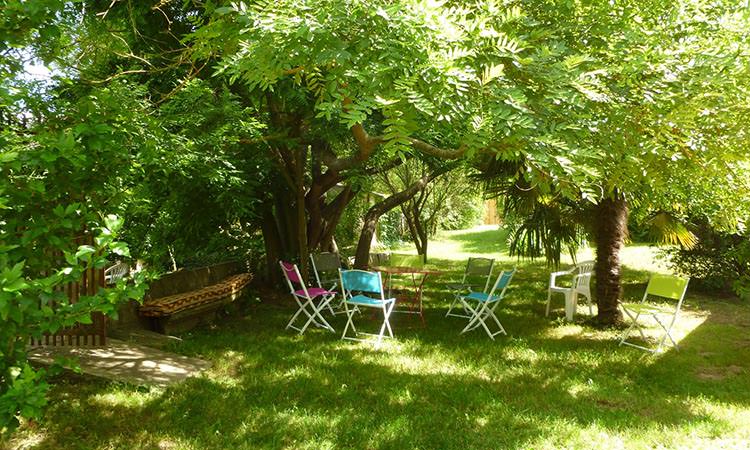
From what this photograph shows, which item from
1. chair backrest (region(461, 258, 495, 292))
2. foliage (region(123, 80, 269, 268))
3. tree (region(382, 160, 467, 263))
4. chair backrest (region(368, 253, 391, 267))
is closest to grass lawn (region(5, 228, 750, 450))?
chair backrest (region(461, 258, 495, 292))

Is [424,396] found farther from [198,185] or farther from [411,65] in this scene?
[198,185]

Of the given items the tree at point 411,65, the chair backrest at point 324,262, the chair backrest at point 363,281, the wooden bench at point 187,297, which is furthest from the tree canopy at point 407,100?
Result: the chair backrest at point 324,262

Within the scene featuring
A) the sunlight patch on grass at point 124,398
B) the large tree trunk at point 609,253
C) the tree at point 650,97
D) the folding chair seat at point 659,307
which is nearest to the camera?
the tree at point 650,97

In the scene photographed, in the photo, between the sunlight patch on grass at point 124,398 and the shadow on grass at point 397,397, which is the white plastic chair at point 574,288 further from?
the sunlight patch on grass at point 124,398

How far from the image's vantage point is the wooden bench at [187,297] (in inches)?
272

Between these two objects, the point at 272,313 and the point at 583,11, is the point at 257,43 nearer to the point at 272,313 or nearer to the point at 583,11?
the point at 583,11

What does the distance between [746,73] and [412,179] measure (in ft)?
49.5

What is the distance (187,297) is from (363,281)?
2.54 metres

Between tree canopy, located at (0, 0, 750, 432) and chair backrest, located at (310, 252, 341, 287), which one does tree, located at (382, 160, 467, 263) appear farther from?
tree canopy, located at (0, 0, 750, 432)

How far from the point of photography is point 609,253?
7.80 metres

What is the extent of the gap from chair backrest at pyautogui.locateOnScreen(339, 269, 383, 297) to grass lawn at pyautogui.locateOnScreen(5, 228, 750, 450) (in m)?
0.73

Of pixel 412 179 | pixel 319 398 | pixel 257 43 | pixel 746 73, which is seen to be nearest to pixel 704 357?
pixel 746 73

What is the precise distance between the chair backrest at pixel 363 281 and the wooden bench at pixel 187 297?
218 centimetres

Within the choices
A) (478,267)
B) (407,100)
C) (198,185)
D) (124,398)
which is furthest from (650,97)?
(198,185)
